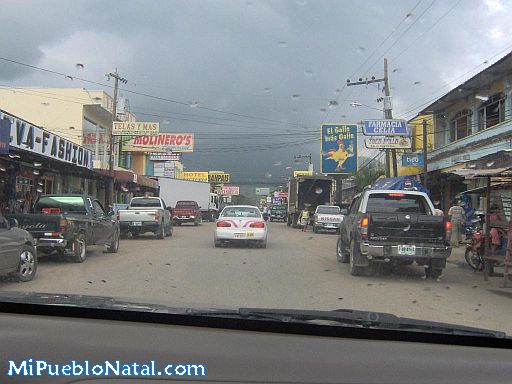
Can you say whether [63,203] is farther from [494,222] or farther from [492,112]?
[492,112]

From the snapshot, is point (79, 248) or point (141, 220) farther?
point (141, 220)

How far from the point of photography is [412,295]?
29.2ft

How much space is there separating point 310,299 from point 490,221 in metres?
5.68

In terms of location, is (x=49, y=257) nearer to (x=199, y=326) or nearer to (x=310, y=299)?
(x=310, y=299)

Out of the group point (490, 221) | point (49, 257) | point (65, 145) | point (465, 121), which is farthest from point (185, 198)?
point (490, 221)

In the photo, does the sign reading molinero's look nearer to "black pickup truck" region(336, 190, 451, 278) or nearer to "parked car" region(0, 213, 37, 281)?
"parked car" region(0, 213, 37, 281)

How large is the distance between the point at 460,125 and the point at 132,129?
1904 centimetres

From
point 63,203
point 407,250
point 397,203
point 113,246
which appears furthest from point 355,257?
point 63,203

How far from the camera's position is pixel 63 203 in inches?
554

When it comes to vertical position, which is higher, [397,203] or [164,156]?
[164,156]

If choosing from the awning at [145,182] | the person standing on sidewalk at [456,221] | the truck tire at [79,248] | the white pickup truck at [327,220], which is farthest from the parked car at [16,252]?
the awning at [145,182]

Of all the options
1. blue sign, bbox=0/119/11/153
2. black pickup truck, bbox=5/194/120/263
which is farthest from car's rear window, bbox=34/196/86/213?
blue sign, bbox=0/119/11/153

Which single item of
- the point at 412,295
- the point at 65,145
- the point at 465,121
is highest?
the point at 465,121

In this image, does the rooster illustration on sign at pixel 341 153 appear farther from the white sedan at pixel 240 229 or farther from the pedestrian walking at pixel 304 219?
the white sedan at pixel 240 229
